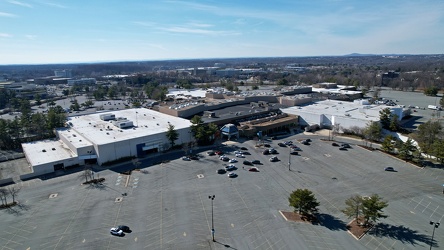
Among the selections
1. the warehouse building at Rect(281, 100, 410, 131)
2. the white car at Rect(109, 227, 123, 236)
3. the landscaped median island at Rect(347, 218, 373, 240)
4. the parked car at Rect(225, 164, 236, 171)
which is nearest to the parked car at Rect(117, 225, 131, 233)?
the white car at Rect(109, 227, 123, 236)

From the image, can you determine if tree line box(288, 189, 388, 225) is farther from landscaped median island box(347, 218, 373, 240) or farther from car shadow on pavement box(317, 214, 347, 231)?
car shadow on pavement box(317, 214, 347, 231)

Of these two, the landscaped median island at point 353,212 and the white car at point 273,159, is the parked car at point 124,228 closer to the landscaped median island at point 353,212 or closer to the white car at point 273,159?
the landscaped median island at point 353,212

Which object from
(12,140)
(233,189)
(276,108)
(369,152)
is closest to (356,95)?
(276,108)

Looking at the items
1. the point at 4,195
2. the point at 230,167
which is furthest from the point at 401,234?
the point at 4,195

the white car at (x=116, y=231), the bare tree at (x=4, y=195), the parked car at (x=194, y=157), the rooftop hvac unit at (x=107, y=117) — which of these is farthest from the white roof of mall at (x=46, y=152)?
the white car at (x=116, y=231)

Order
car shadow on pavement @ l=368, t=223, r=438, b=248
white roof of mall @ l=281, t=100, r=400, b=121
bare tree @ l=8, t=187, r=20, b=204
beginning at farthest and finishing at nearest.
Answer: white roof of mall @ l=281, t=100, r=400, b=121, bare tree @ l=8, t=187, r=20, b=204, car shadow on pavement @ l=368, t=223, r=438, b=248

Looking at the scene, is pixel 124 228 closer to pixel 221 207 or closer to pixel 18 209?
pixel 221 207
